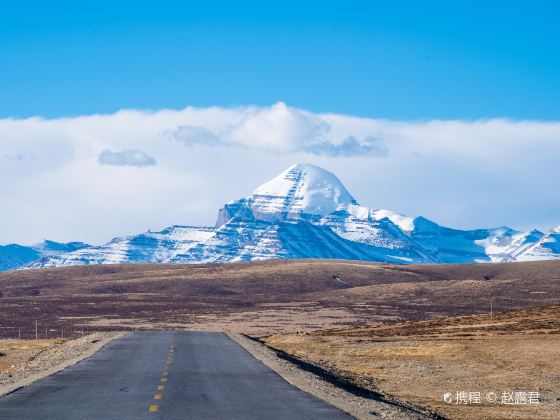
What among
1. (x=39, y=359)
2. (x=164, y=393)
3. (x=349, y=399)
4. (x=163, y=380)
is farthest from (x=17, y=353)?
(x=349, y=399)

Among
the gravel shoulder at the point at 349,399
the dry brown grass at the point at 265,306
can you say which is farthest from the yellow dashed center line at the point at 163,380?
the dry brown grass at the point at 265,306

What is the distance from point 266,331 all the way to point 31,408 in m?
87.0

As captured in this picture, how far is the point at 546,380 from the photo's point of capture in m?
40.5

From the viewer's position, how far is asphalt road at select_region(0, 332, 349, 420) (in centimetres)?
2127

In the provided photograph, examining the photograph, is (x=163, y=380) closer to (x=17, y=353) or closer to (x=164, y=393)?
(x=164, y=393)

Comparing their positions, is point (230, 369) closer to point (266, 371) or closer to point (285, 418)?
point (266, 371)

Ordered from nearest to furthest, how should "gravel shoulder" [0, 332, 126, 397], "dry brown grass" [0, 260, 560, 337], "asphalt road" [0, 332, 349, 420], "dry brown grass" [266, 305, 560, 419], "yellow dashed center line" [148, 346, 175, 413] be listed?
"asphalt road" [0, 332, 349, 420] < "yellow dashed center line" [148, 346, 175, 413] < "dry brown grass" [266, 305, 560, 419] < "gravel shoulder" [0, 332, 126, 397] < "dry brown grass" [0, 260, 560, 337]

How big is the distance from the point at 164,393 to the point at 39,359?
29.6 metres

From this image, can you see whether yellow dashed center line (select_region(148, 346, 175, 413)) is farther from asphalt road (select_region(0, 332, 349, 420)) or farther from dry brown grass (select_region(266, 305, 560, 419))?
dry brown grass (select_region(266, 305, 560, 419))

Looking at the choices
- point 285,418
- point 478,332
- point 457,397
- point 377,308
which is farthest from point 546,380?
point 377,308

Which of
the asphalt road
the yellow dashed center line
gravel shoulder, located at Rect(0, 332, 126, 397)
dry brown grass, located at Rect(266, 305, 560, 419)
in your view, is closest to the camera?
the asphalt road

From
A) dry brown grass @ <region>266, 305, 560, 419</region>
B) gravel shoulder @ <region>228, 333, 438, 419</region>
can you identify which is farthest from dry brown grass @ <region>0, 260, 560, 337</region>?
gravel shoulder @ <region>228, 333, 438, 419</region>

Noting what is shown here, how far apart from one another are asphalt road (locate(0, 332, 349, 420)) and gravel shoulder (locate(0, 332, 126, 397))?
2.93 ft

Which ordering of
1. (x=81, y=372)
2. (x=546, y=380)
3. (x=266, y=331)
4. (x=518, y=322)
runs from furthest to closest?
1. (x=266, y=331)
2. (x=518, y=322)
3. (x=546, y=380)
4. (x=81, y=372)
